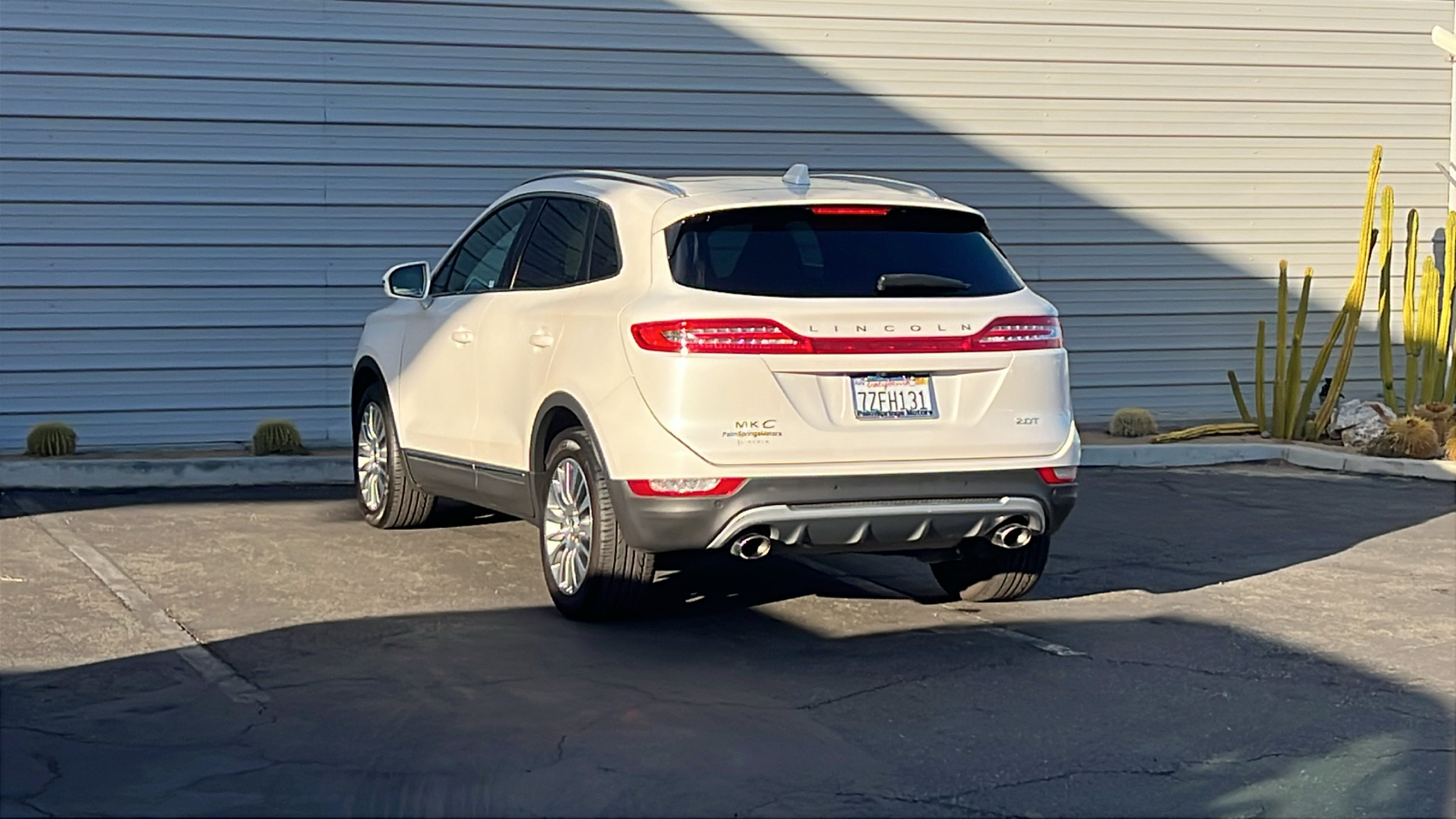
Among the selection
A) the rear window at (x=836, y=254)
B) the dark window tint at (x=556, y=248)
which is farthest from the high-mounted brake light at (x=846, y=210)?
the dark window tint at (x=556, y=248)

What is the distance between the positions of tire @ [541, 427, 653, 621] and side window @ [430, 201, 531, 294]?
1.28m

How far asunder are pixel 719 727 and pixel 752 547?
45.2 inches

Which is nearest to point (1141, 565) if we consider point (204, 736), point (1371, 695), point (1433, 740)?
point (1371, 695)

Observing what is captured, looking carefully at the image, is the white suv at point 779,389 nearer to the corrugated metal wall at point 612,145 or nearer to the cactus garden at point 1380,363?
the corrugated metal wall at point 612,145

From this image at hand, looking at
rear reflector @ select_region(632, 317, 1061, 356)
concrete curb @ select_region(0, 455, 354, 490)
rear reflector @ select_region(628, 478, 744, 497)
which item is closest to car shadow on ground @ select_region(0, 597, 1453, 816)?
rear reflector @ select_region(628, 478, 744, 497)

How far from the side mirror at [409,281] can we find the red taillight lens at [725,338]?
2.51 metres

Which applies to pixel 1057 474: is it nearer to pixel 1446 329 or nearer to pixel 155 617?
pixel 155 617

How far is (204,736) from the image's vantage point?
17.2 ft

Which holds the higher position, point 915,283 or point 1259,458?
point 915,283

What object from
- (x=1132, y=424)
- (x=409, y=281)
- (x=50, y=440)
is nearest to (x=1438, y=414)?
(x=1132, y=424)

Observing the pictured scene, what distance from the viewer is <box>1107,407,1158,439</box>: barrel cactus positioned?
13.6 meters

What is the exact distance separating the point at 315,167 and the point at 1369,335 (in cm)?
885

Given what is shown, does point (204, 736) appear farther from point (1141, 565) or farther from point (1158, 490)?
point (1158, 490)

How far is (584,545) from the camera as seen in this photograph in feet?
22.6
